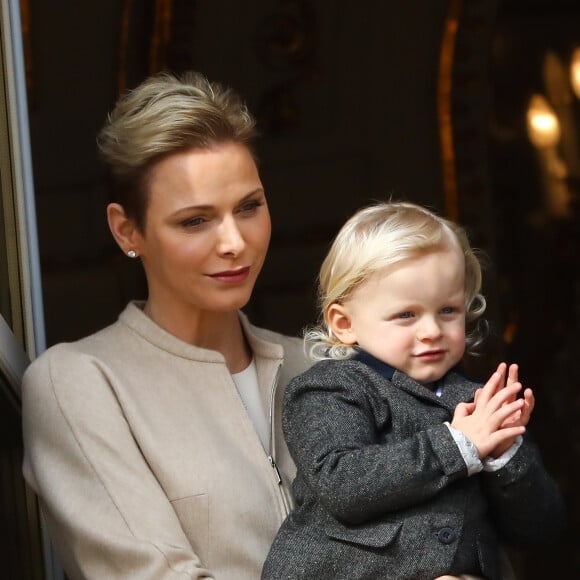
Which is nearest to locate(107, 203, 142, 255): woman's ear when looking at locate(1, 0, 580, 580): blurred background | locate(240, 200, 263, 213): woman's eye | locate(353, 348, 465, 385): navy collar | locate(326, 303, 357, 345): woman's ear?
locate(240, 200, 263, 213): woman's eye

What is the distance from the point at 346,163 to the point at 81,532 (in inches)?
105

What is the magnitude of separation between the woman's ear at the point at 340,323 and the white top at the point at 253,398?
344 millimetres

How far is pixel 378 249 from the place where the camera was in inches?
106

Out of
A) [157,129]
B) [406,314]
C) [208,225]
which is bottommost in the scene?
[406,314]

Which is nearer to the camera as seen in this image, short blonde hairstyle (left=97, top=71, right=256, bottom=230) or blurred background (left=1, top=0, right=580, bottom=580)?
short blonde hairstyle (left=97, top=71, right=256, bottom=230)

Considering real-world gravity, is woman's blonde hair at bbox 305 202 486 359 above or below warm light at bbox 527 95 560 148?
above

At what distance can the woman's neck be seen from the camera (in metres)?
3.08

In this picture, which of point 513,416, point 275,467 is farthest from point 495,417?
point 275,467

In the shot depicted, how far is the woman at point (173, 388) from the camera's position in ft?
9.04

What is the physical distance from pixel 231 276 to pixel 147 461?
0.41 meters

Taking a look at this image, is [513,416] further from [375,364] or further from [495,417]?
[375,364]

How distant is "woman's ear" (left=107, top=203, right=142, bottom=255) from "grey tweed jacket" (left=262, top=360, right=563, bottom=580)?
0.56m

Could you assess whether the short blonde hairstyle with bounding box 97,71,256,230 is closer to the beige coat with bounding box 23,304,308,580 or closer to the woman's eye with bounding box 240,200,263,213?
the woman's eye with bounding box 240,200,263,213

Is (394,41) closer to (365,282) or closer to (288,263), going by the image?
(288,263)
